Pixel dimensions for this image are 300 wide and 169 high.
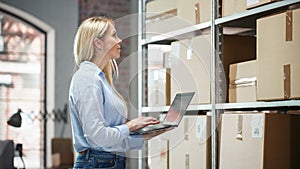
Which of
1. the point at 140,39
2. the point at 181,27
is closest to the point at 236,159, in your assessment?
the point at 181,27

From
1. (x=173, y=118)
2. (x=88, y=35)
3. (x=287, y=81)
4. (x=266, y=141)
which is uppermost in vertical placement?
(x=88, y=35)

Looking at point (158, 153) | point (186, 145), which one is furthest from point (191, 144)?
point (158, 153)

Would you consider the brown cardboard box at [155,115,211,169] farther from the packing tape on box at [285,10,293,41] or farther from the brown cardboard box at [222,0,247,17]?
the packing tape on box at [285,10,293,41]

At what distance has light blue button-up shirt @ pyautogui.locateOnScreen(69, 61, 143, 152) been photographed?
8.73ft

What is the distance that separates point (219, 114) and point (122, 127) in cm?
64

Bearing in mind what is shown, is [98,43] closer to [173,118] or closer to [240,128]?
[173,118]

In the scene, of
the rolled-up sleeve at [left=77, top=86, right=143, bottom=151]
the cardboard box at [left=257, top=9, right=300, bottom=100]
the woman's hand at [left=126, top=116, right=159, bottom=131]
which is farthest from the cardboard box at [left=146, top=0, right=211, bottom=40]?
the rolled-up sleeve at [left=77, top=86, right=143, bottom=151]

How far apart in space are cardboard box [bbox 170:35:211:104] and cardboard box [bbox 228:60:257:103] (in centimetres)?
14

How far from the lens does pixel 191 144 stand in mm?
3264

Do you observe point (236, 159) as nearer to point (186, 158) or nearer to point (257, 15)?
point (186, 158)

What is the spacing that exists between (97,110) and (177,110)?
0.40 meters

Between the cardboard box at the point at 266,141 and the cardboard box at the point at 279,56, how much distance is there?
12cm

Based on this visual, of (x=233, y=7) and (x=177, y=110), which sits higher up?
(x=233, y=7)

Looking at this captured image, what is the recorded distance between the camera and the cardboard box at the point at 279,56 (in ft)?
8.57
